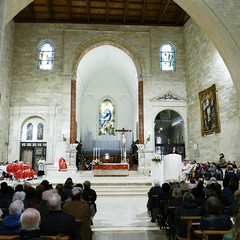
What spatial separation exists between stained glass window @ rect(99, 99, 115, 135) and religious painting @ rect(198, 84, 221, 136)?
11.5 m

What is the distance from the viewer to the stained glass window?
86.7ft

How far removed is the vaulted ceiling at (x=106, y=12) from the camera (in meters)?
17.9

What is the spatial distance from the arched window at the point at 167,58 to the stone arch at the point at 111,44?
1.48 m

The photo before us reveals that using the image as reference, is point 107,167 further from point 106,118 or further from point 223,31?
point 106,118

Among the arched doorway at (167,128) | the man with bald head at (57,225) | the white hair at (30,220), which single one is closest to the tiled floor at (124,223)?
the man with bald head at (57,225)

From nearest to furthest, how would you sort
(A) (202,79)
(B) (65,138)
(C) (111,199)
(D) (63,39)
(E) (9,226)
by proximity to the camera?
(E) (9,226) → (C) (111,199) → (A) (202,79) → (B) (65,138) → (D) (63,39)

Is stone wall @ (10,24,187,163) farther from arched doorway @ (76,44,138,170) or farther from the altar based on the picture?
arched doorway @ (76,44,138,170)

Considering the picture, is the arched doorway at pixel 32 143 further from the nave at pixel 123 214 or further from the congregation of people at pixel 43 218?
the congregation of people at pixel 43 218

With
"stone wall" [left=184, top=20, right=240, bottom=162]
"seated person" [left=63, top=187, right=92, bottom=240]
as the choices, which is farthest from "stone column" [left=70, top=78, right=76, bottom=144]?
"seated person" [left=63, top=187, right=92, bottom=240]

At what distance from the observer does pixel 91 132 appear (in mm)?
26219

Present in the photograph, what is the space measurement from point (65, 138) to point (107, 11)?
872 cm

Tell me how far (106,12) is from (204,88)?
8.11 m

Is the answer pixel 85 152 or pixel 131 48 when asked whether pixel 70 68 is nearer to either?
pixel 131 48

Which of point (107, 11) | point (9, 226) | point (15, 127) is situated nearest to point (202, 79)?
point (107, 11)
